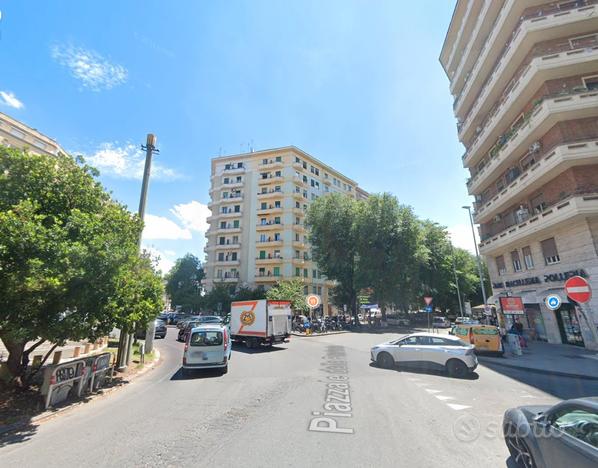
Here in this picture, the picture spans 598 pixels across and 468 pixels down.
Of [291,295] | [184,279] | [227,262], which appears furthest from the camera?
[184,279]

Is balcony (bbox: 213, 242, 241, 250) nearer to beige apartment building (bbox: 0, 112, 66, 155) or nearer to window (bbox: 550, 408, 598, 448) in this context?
beige apartment building (bbox: 0, 112, 66, 155)

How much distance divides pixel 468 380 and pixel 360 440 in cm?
674

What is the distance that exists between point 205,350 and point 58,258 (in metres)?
6.44

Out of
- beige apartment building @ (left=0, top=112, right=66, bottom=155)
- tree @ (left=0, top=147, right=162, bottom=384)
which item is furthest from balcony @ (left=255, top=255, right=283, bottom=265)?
tree @ (left=0, top=147, right=162, bottom=384)

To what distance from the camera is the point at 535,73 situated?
1594cm

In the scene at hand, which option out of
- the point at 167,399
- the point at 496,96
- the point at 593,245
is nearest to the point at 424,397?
the point at 167,399

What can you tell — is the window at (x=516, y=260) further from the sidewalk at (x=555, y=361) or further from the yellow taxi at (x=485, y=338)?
the yellow taxi at (x=485, y=338)

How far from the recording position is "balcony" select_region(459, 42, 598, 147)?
604 inches

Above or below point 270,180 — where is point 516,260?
below

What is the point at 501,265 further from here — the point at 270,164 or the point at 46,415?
the point at 270,164

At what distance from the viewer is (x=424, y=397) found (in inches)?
298

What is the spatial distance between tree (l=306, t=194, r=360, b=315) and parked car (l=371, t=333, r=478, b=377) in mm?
20859

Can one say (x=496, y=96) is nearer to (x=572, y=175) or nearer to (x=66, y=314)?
(x=572, y=175)

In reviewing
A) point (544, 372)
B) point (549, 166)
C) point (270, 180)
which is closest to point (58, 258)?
point (544, 372)
